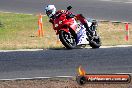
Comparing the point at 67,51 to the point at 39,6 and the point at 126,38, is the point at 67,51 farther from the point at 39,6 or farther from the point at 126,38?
the point at 39,6

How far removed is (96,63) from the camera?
18250 millimetres

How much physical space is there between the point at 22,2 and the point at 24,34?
10.1 meters

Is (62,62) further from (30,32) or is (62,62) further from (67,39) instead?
(30,32)

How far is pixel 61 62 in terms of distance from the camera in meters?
18.3

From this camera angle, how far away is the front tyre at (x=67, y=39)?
2131 cm

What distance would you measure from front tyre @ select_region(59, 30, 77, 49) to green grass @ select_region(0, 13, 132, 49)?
6.62 feet

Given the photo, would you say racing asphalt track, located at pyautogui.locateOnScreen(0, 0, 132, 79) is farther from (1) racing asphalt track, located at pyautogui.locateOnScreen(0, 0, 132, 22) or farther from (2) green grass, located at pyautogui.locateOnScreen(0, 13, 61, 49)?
(1) racing asphalt track, located at pyautogui.locateOnScreen(0, 0, 132, 22)

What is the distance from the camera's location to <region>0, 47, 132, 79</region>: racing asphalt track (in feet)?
56.6

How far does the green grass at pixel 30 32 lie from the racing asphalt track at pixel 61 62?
10.6 feet

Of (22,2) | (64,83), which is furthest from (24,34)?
(64,83)

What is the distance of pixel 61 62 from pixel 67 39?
3.39 meters

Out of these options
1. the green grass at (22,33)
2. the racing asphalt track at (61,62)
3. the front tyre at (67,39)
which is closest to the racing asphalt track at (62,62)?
the racing asphalt track at (61,62)

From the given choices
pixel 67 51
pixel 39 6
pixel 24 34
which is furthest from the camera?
pixel 39 6

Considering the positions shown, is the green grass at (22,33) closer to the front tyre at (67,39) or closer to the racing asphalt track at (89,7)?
the front tyre at (67,39)
